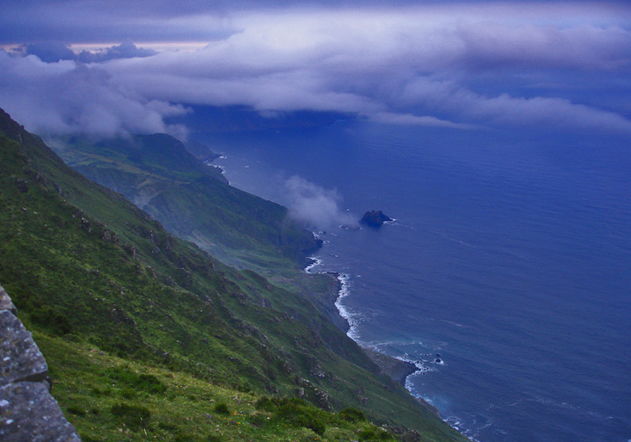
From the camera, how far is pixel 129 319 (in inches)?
2189

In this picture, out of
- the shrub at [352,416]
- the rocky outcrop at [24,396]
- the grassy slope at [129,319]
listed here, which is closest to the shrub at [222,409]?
the grassy slope at [129,319]

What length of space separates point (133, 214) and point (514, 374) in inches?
5707

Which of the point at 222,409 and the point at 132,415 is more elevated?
the point at 222,409

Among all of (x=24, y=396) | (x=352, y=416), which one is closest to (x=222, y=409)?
(x=352, y=416)

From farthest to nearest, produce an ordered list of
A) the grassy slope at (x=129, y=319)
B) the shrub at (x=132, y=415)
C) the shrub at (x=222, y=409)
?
1. the grassy slope at (x=129, y=319)
2. the shrub at (x=222, y=409)
3. the shrub at (x=132, y=415)

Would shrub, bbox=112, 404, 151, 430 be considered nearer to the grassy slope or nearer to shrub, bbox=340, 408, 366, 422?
the grassy slope

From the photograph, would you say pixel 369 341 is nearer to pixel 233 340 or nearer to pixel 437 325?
pixel 437 325

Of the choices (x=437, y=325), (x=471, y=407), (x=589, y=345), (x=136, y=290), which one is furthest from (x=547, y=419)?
(x=136, y=290)

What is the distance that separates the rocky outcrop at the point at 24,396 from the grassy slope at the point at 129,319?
763 cm

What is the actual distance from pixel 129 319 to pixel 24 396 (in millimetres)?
44192

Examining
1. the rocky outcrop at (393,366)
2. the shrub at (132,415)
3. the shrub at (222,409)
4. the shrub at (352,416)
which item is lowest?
the shrub at (132,415)

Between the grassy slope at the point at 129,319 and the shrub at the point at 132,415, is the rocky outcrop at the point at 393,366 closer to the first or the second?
the grassy slope at the point at 129,319

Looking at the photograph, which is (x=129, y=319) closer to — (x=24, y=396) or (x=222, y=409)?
(x=222, y=409)

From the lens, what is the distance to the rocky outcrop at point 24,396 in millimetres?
13602
